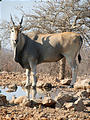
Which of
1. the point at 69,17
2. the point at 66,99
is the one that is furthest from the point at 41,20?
the point at 66,99

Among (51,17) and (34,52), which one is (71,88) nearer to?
(34,52)

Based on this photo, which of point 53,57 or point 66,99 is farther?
point 53,57

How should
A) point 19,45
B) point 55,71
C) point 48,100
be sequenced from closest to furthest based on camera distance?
point 48,100 < point 19,45 < point 55,71

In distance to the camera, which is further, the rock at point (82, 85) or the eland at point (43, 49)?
the rock at point (82, 85)

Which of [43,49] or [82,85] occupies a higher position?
[43,49]

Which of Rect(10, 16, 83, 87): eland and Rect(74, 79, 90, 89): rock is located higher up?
Rect(10, 16, 83, 87): eland

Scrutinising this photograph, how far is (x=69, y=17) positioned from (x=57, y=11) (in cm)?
61

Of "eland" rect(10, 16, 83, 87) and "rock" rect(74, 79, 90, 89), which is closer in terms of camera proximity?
"eland" rect(10, 16, 83, 87)

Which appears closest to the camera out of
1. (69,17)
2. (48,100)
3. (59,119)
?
(59,119)

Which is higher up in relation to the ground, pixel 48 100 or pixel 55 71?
pixel 48 100

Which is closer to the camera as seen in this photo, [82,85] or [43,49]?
[43,49]

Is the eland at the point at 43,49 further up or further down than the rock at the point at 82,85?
further up

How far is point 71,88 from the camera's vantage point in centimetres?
705

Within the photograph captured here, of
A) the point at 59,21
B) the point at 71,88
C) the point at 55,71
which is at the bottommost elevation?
the point at 55,71
